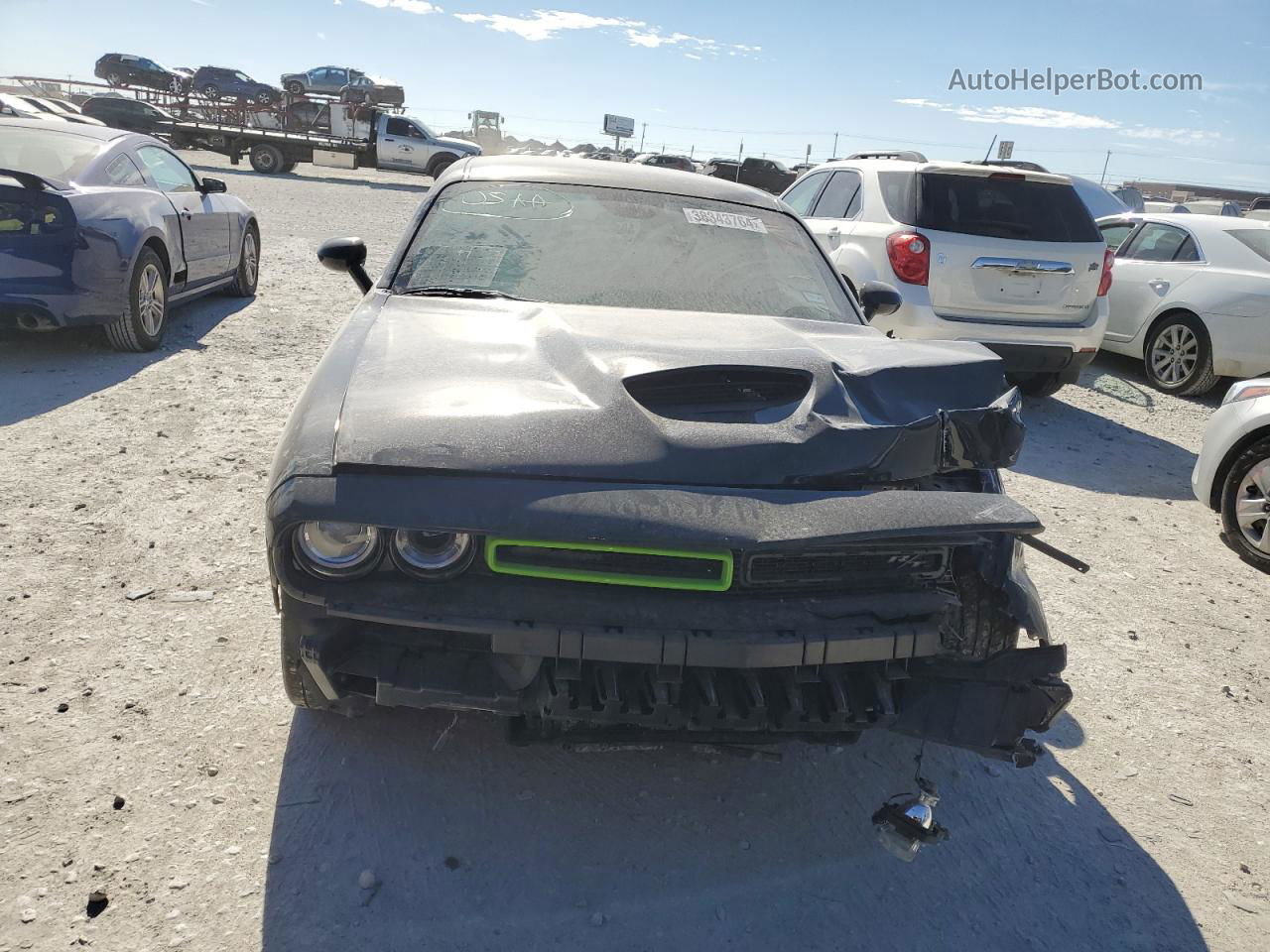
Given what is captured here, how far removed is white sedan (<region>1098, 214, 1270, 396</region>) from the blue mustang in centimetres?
800

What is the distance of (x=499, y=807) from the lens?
248 cm

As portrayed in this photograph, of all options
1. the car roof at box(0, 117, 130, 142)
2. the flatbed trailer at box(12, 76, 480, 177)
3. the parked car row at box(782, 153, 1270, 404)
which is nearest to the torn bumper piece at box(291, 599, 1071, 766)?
the parked car row at box(782, 153, 1270, 404)

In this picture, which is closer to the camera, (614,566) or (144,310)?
(614,566)

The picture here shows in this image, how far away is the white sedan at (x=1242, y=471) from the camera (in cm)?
479

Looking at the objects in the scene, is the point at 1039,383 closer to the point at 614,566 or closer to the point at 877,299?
the point at 877,299

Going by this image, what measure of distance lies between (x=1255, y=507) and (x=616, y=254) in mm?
3781

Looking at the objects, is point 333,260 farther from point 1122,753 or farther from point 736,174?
point 736,174

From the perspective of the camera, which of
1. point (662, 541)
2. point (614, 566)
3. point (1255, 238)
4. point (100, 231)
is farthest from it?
point (1255, 238)

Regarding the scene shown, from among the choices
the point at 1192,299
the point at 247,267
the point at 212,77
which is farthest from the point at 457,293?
the point at 212,77

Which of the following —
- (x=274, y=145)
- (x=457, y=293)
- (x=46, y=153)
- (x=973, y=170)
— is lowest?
(x=457, y=293)

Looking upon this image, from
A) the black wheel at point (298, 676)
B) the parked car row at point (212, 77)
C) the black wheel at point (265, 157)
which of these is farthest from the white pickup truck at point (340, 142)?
the black wheel at point (298, 676)

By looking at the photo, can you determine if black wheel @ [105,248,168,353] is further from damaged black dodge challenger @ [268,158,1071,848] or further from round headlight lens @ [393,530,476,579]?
round headlight lens @ [393,530,476,579]

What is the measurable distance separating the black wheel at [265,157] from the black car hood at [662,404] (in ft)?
82.7

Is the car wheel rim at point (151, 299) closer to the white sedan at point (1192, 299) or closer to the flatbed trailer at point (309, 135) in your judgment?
the white sedan at point (1192, 299)
